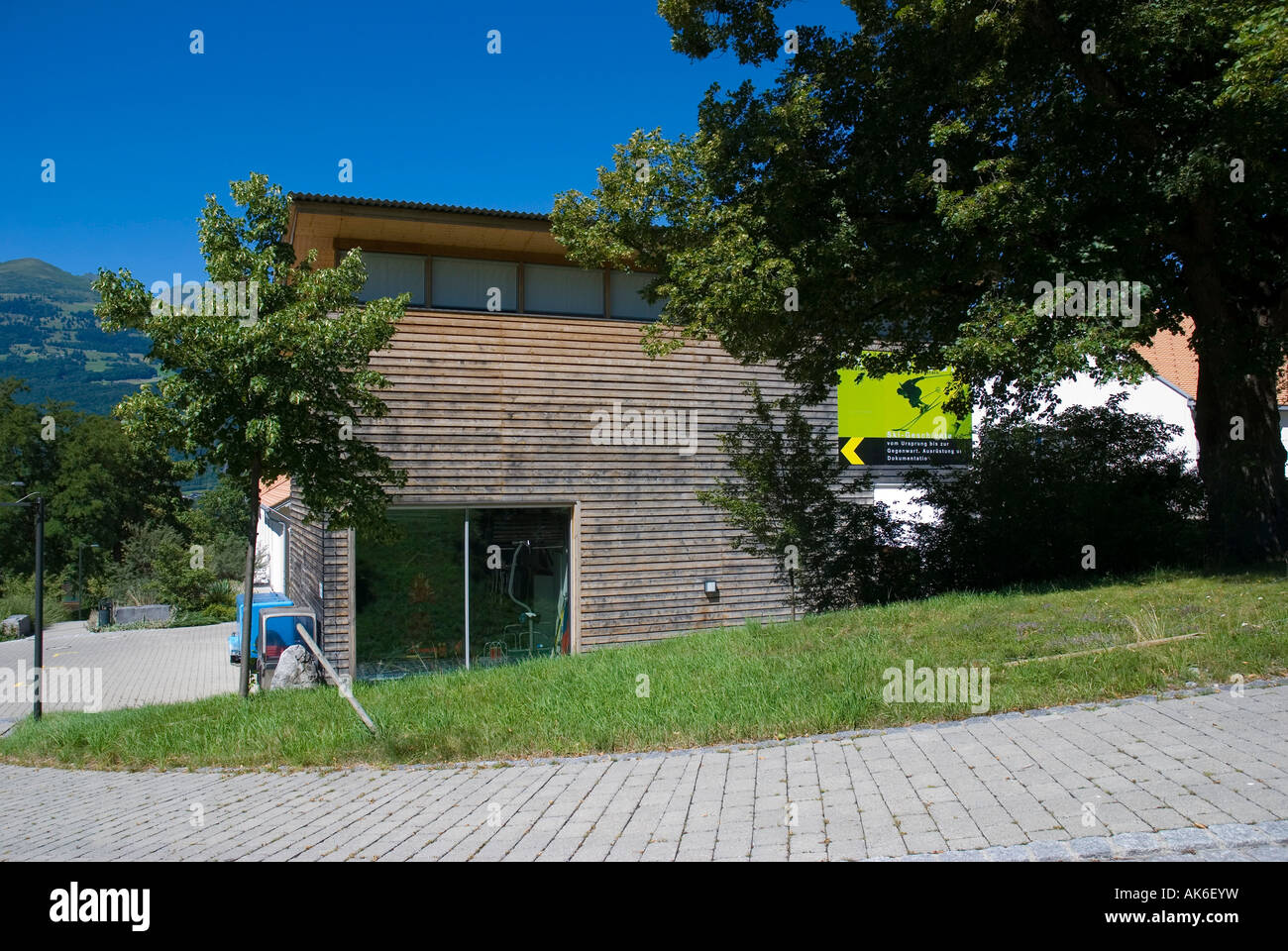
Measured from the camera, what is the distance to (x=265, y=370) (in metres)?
10.5

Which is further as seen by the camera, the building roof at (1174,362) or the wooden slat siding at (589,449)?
the building roof at (1174,362)

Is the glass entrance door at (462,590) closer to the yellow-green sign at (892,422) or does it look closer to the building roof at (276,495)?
the building roof at (276,495)

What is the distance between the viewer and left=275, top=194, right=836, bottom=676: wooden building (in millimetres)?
15547

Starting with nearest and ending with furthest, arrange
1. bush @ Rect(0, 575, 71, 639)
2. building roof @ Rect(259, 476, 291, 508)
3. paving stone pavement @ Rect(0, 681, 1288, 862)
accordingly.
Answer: paving stone pavement @ Rect(0, 681, 1288, 862)
building roof @ Rect(259, 476, 291, 508)
bush @ Rect(0, 575, 71, 639)

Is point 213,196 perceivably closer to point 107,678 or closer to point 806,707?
point 806,707

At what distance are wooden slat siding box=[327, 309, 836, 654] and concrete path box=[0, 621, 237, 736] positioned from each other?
19.8ft

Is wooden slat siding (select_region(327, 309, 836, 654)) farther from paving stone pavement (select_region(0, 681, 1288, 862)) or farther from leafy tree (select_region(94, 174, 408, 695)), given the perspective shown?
paving stone pavement (select_region(0, 681, 1288, 862))

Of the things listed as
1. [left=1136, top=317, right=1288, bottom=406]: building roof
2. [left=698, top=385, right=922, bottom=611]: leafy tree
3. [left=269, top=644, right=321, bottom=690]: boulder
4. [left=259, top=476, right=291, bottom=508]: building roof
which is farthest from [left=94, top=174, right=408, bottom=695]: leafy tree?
[left=1136, top=317, right=1288, bottom=406]: building roof

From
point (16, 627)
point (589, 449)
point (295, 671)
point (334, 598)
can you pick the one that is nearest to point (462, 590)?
point (334, 598)

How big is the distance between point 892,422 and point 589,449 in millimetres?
7815

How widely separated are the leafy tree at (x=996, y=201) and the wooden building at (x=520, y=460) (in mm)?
3799

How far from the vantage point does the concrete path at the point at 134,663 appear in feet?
60.5

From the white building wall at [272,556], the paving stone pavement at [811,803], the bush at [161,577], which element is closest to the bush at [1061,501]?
the paving stone pavement at [811,803]

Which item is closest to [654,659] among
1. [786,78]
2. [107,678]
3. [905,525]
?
[905,525]
